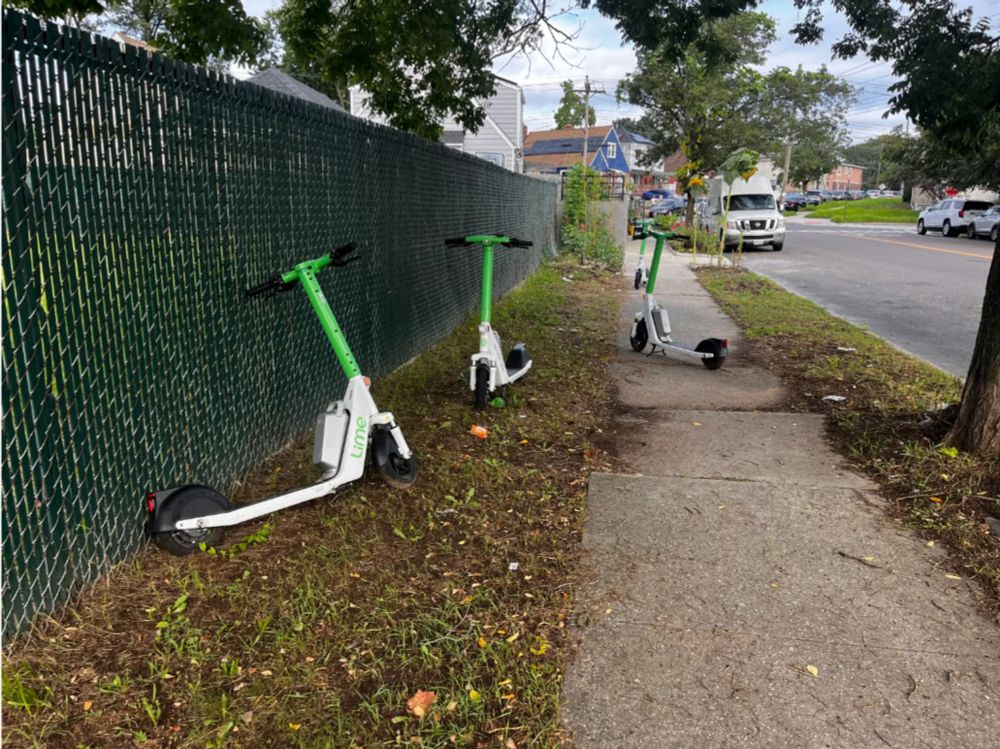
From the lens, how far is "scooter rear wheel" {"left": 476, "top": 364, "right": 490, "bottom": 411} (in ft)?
17.6

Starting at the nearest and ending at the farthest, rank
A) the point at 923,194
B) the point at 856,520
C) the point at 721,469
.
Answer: the point at 856,520
the point at 721,469
the point at 923,194

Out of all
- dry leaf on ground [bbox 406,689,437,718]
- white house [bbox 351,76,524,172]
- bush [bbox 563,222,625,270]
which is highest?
white house [bbox 351,76,524,172]

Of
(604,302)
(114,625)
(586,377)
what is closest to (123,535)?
(114,625)

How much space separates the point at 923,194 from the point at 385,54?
6131 cm

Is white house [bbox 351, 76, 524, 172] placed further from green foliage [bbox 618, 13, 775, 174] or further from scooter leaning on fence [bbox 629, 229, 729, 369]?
scooter leaning on fence [bbox 629, 229, 729, 369]

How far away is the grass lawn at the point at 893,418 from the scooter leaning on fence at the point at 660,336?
0.65 meters

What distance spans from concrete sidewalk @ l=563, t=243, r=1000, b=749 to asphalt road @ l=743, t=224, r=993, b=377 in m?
4.55

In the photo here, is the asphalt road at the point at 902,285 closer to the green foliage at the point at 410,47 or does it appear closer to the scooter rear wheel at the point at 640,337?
the scooter rear wheel at the point at 640,337

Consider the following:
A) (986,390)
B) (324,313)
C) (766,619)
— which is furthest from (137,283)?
(986,390)

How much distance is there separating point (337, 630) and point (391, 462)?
51.7 inches

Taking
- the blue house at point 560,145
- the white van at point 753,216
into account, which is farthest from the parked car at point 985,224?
the blue house at point 560,145

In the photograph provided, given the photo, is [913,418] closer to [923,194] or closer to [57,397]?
[57,397]

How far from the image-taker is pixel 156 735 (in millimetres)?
2203

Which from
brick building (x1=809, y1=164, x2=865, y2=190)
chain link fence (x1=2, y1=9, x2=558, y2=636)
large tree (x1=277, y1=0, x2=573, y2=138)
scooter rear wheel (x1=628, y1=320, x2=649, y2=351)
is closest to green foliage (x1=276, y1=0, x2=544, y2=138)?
large tree (x1=277, y1=0, x2=573, y2=138)
